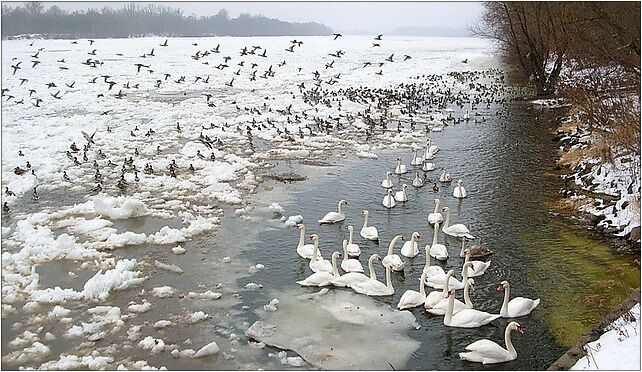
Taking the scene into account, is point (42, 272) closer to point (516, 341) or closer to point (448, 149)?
point (516, 341)

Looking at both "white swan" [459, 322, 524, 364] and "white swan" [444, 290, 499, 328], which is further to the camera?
"white swan" [444, 290, 499, 328]

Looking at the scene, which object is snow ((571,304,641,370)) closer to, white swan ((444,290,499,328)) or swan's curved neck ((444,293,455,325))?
white swan ((444,290,499,328))

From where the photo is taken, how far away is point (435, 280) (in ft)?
35.4

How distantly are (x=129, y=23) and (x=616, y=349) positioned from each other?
95516 millimetres

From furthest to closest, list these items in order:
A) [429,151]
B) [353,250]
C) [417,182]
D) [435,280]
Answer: [429,151] → [417,182] → [353,250] → [435,280]

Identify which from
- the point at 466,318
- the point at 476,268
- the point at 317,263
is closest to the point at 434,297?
the point at 466,318

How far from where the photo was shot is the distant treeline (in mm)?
64812

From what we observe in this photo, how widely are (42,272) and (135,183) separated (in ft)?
20.1

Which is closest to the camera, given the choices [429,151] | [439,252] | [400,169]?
[439,252]

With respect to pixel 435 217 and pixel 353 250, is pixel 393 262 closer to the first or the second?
pixel 353 250

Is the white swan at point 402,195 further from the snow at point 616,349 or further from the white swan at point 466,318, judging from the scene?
the snow at point 616,349

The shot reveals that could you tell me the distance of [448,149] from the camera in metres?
21.5

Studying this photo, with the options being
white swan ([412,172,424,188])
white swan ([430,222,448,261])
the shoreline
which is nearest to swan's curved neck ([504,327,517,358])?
the shoreline

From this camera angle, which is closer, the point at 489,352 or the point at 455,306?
the point at 489,352
